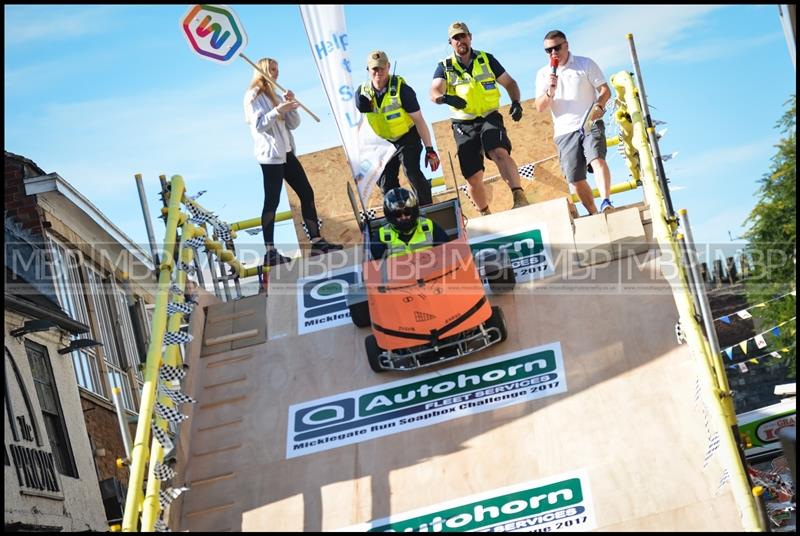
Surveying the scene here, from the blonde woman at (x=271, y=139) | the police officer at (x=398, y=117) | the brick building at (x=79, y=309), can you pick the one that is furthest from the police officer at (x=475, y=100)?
the brick building at (x=79, y=309)

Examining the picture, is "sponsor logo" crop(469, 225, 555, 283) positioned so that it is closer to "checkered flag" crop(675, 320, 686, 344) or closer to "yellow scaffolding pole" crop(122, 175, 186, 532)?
"checkered flag" crop(675, 320, 686, 344)

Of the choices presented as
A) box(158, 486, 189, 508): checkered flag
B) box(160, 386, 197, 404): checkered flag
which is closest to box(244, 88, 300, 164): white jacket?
box(160, 386, 197, 404): checkered flag

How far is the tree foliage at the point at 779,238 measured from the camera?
1448cm

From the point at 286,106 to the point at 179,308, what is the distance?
9.66ft

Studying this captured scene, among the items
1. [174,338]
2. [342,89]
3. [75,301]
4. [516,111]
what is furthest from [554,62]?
[75,301]

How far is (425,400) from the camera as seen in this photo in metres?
8.94

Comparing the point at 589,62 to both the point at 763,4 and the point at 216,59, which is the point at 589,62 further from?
the point at 763,4

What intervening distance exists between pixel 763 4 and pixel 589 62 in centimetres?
525

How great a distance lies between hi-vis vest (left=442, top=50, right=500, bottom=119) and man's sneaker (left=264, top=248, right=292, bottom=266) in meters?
2.25

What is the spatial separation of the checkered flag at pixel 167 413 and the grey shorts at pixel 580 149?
4563mm

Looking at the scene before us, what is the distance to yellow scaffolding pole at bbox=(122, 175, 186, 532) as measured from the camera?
7.85m

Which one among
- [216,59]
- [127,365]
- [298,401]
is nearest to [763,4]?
[298,401]

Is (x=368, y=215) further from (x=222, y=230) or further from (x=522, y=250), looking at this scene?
(x=522, y=250)

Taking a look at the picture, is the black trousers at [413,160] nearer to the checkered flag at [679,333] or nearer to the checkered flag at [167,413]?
the checkered flag at [679,333]
